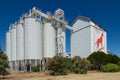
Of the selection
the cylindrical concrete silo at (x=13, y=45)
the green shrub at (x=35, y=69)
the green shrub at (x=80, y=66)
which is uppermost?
the cylindrical concrete silo at (x=13, y=45)

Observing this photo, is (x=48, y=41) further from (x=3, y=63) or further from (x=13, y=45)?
(x=3, y=63)

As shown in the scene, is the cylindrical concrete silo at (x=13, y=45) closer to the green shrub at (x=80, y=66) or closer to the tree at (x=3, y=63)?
the green shrub at (x=80, y=66)

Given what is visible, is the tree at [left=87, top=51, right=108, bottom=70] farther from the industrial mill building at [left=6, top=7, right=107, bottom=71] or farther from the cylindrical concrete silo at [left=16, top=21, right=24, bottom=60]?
the cylindrical concrete silo at [left=16, top=21, right=24, bottom=60]

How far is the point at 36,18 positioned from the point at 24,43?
7.70 meters

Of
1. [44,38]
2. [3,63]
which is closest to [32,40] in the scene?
[44,38]

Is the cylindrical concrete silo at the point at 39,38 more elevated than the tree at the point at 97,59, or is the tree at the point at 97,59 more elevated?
the cylindrical concrete silo at the point at 39,38

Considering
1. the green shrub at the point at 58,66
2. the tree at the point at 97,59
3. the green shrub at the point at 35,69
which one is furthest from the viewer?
the tree at the point at 97,59

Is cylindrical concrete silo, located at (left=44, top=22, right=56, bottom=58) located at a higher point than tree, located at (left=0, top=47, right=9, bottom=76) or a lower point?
higher

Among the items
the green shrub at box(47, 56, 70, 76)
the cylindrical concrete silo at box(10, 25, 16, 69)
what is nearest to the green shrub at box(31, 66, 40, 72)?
the cylindrical concrete silo at box(10, 25, 16, 69)

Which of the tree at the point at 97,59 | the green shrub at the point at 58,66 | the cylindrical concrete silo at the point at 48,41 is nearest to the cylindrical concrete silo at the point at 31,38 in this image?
the cylindrical concrete silo at the point at 48,41

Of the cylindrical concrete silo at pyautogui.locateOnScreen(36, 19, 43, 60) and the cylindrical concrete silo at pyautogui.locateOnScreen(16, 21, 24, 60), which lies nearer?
the cylindrical concrete silo at pyautogui.locateOnScreen(36, 19, 43, 60)

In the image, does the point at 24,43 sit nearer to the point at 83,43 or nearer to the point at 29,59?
the point at 29,59

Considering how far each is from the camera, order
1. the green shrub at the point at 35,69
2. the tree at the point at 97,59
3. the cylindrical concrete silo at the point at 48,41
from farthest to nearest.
→ the cylindrical concrete silo at the point at 48,41 → the tree at the point at 97,59 → the green shrub at the point at 35,69

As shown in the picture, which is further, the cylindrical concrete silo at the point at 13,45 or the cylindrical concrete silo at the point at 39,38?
the cylindrical concrete silo at the point at 13,45
